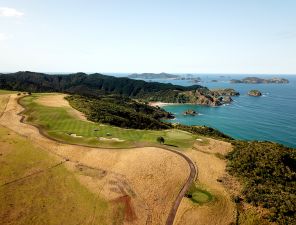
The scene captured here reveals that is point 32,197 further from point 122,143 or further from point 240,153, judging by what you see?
point 240,153

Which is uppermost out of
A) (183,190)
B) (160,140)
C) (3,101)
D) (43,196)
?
(3,101)

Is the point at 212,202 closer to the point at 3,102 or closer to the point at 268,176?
the point at 268,176

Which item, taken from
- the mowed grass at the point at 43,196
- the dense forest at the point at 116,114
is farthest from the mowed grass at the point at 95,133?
the mowed grass at the point at 43,196

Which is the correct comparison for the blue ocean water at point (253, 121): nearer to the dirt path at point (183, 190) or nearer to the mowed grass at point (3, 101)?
the dirt path at point (183, 190)

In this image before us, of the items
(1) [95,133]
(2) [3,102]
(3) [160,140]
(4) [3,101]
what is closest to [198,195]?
(3) [160,140]

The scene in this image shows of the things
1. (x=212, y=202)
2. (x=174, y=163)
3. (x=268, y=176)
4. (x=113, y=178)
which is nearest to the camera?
(x=212, y=202)

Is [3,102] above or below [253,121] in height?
above

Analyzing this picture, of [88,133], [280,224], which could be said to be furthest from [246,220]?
[88,133]
